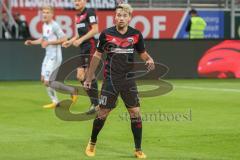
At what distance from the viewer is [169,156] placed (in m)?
9.77

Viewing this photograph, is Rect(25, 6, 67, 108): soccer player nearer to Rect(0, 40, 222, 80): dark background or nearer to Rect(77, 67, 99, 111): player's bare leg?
Rect(77, 67, 99, 111): player's bare leg

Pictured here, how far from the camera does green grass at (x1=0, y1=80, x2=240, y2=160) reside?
10008 millimetres

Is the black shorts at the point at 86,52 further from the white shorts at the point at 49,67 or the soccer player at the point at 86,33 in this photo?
the white shorts at the point at 49,67

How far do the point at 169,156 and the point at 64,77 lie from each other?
1206 cm

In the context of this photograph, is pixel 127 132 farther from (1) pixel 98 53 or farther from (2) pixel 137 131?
(1) pixel 98 53

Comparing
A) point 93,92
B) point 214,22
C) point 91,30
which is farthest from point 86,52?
point 214,22

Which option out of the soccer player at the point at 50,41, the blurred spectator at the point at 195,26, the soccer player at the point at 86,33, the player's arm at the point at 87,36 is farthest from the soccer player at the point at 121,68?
the blurred spectator at the point at 195,26

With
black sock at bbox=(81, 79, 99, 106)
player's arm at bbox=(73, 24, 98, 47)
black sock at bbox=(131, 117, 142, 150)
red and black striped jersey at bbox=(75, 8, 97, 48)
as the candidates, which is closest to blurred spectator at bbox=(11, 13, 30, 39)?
red and black striped jersey at bbox=(75, 8, 97, 48)

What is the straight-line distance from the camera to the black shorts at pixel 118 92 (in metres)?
9.55

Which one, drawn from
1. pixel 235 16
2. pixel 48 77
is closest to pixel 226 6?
pixel 235 16

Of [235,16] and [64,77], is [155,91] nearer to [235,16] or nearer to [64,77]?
[64,77]

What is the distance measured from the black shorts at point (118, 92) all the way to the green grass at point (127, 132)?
75 cm

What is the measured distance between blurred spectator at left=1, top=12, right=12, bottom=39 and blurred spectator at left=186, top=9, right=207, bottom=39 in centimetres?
755

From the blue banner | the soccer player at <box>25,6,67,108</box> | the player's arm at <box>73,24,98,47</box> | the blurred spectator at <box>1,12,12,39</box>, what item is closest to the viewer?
the player's arm at <box>73,24,98,47</box>
